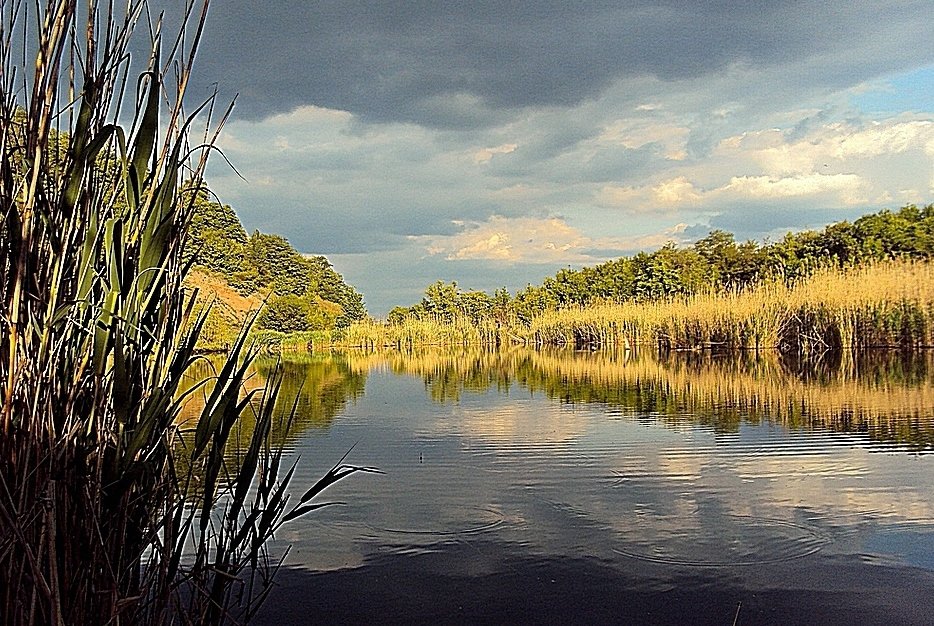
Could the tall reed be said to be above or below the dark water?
above

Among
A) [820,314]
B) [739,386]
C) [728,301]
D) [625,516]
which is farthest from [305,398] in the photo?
[728,301]

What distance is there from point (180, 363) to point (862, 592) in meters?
2.11

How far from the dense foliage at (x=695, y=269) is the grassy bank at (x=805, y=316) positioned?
165 centimetres

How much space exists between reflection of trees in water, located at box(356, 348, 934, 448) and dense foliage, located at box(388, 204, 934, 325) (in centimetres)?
634

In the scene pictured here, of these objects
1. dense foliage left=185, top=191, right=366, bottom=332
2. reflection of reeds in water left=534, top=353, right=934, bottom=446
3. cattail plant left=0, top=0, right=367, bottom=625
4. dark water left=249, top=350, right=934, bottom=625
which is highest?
dense foliage left=185, top=191, right=366, bottom=332

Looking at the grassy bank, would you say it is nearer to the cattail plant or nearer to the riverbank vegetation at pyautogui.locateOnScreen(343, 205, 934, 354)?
the riverbank vegetation at pyautogui.locateOnScreen(343, 205, 934, 354)

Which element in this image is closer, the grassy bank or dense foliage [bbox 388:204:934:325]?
the grassy bank

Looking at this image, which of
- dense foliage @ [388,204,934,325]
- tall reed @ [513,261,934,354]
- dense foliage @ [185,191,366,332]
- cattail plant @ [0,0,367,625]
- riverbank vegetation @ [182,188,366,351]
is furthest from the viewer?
dense foliage @ [185,191,366,332]

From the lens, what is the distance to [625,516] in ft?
11.4

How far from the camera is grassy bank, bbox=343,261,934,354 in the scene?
43.3 feet

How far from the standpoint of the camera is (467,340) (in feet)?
83.3

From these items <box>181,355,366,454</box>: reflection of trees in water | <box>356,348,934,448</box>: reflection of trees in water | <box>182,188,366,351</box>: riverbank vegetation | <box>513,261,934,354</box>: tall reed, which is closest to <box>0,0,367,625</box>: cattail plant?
<box>181,355,366,454</box>: reflection of trees in water

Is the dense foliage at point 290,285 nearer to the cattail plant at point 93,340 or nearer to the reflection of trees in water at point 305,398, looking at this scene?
the reflection of trees in water at point 305,398

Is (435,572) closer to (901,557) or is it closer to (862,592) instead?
(862,592)
